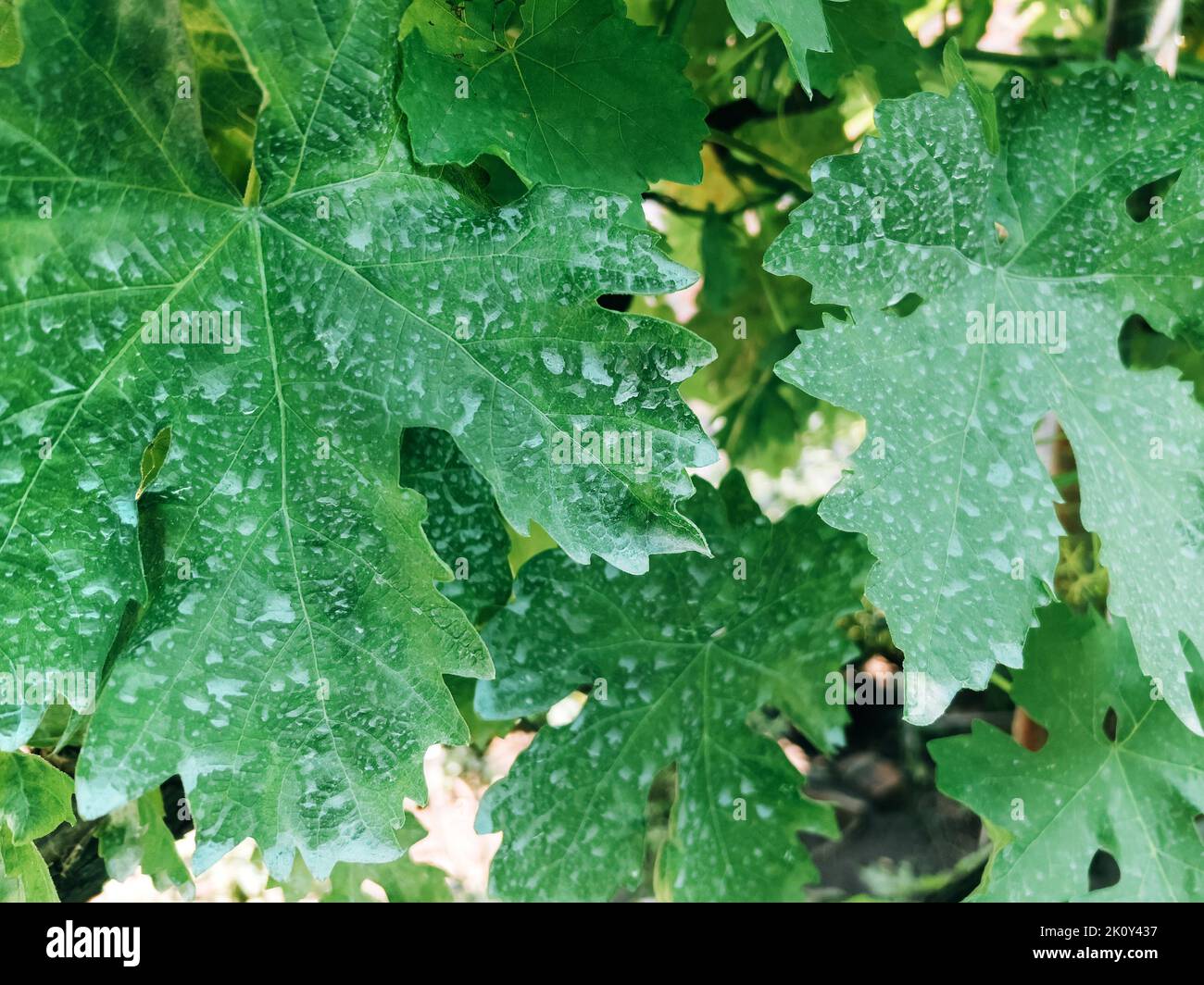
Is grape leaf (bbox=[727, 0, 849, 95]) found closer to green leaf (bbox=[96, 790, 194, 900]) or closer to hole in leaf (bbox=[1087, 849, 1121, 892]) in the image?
green leaf (bbox=[96, 790, 194, 900])

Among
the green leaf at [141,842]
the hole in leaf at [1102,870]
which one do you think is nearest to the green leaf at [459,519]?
the green leaf at [141,842]

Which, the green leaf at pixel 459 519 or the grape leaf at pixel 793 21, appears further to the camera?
the green leaf at pixel 459 519

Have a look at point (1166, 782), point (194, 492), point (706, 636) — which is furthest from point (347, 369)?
point (1166, 782)

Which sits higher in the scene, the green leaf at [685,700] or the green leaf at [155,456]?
the green leaf at [155,456]

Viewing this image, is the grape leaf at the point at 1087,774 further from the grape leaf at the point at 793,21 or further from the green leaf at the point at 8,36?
the green leaf at the point at 8,36

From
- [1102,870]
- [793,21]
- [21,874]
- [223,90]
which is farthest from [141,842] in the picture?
[1102,870]

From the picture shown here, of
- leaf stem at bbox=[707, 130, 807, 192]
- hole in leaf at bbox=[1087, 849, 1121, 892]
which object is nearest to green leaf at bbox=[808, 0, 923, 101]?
leaf stem at bbox=[707, 130, 807, 192]

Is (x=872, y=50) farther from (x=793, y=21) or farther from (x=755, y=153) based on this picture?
(x=793, y=21)
